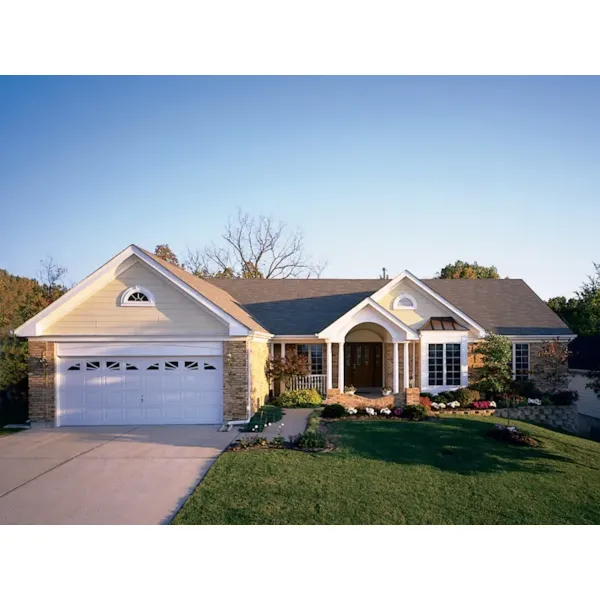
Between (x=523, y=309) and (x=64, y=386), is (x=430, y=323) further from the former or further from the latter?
(x=64, y=386)

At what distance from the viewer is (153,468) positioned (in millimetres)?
10438

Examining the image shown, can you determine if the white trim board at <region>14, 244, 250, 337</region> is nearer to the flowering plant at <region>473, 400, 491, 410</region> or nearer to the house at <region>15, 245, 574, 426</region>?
the house at <region>15, 245, 574, 426</region>

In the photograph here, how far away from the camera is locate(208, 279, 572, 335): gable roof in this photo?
20.4 metres

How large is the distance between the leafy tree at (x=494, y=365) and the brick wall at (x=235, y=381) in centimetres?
1007

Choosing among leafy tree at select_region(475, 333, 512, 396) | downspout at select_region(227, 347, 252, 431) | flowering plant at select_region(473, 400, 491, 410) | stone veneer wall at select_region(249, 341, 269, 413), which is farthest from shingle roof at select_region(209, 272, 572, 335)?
downspout at select_region(227, 347, 252, 431)

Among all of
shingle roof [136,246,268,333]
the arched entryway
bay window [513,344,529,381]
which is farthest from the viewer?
the arched entryway

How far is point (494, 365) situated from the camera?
18.4 m

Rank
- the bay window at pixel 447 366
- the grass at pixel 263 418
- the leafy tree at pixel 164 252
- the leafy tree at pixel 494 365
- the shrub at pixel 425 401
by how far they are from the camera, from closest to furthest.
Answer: the grass at pixel 263 418
the shrub at pixel 425 401
the leafy tree at pixel 494 365
the bay window at pixel 447 366
the leafy tree at pixel 164 252

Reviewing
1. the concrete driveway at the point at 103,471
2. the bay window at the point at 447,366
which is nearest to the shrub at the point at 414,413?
the bay window at the point at 447,366

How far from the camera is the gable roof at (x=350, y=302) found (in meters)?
20.4

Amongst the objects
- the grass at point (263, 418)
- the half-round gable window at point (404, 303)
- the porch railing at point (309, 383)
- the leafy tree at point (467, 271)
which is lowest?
the grass at point (263, 418)

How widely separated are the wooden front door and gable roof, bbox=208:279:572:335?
2.19 meters

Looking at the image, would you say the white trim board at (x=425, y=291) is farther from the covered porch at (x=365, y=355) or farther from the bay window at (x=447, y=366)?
the covered porch at (x=365, y=355)

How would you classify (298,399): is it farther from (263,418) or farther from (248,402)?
(248,402)
